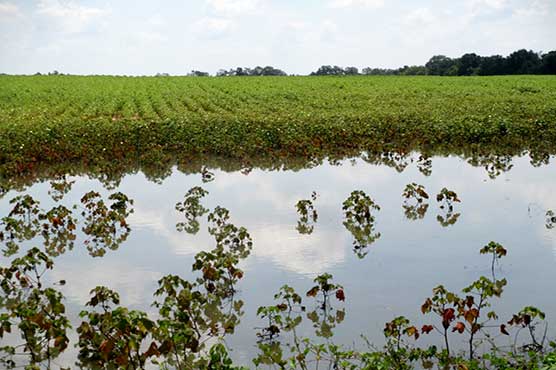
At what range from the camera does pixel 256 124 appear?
2466 centimetres

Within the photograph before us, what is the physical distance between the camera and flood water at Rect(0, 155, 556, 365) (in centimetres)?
925

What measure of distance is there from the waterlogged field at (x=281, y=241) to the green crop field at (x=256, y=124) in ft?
0.37

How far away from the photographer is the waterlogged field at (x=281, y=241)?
298 inches

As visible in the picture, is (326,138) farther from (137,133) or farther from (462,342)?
(462,342)

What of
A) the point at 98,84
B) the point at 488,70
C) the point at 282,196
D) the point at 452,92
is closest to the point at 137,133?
the point at 282,196

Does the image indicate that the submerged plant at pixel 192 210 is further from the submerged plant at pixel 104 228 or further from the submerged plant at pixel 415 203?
the submerged plant at pixel 415 203

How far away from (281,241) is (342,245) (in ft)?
3.86

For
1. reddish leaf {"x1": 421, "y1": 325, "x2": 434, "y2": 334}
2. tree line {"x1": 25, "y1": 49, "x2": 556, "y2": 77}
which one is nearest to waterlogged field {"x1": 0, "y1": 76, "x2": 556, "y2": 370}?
reddish leaf {"x1": 421, "y1": 325, "x2": 434, "y2": 334}

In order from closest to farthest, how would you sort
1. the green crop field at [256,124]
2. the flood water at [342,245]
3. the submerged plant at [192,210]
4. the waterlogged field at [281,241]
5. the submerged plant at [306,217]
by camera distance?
1. the waterlogged field at [281,241]
2. the flood water at [342,245]
3. the submerged plant at [306,217]
4. the submerged plant at [192,210]
5. the green crop field at [256,124]

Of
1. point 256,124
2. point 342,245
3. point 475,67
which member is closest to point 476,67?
point 475,67

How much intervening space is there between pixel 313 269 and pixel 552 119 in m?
20.9

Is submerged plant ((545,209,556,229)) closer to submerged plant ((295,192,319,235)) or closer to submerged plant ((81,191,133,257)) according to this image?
submerged plant ((295,192,319,235))

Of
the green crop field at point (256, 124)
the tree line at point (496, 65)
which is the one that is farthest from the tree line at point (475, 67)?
the green crop field at point (256, 124)

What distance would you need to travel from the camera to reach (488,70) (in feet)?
264
